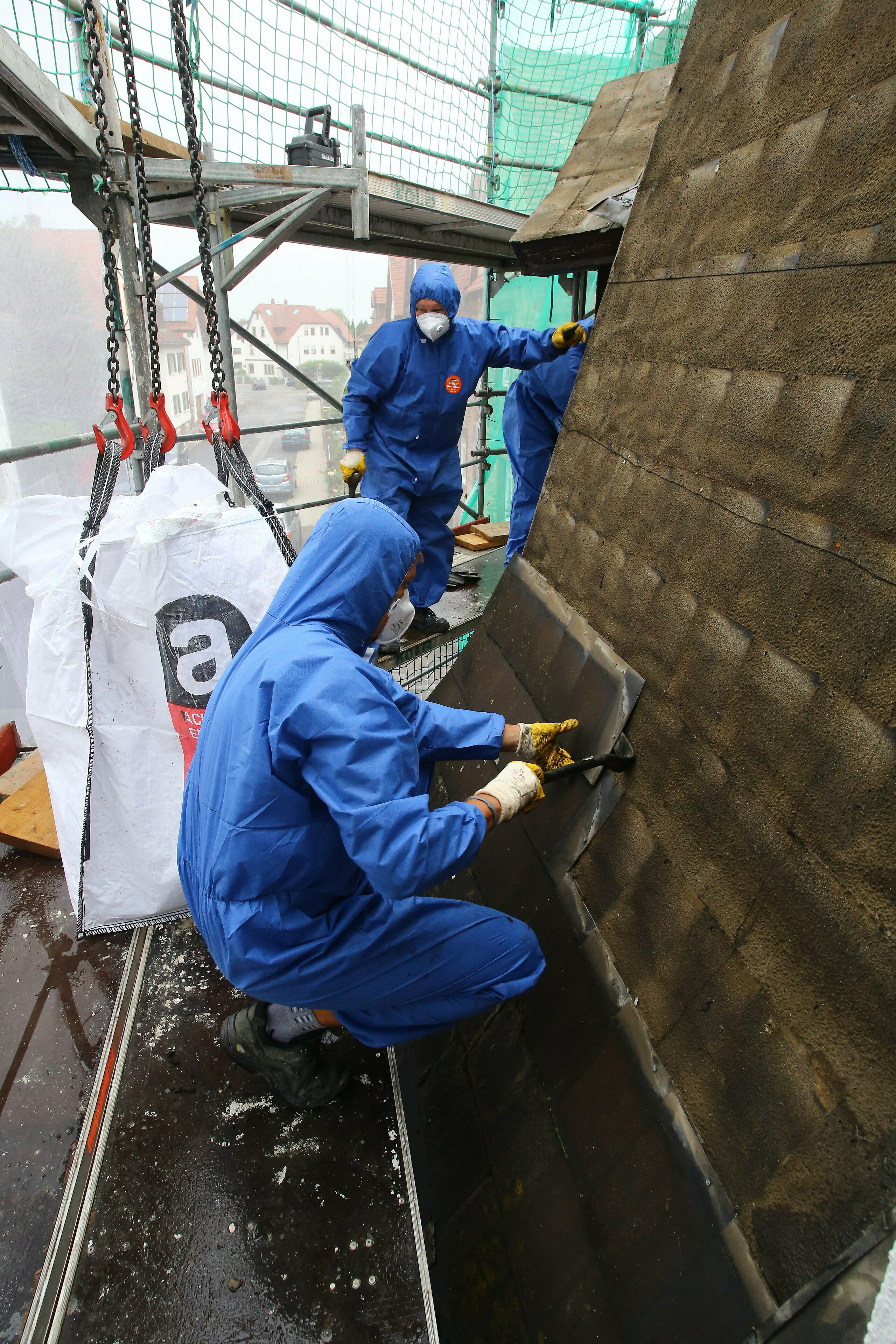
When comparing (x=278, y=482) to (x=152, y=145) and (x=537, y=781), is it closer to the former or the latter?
(x=152, y=145)

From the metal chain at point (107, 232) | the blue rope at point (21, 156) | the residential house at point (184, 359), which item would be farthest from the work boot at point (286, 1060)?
the residential house at point (184, 359)

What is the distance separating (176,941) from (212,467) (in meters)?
4.19

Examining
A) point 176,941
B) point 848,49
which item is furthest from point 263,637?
point 848,49

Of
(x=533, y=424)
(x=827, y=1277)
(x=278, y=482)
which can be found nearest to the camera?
(x=827, y=1277)

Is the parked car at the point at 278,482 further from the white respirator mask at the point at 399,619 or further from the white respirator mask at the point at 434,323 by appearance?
the white respirator mask at the point at 399,619

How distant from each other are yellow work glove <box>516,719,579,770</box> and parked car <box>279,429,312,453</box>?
4.71m

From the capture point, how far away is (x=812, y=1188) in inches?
39.3

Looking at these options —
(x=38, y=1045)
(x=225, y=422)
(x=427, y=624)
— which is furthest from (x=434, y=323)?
(x=38, y=1045)

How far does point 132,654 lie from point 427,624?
2.46 metres

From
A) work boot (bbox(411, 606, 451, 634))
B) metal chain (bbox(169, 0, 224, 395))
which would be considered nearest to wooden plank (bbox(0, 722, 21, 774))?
metal chain (bbox(169, 0, 224, 395))

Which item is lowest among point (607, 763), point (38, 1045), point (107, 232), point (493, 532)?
point (38, 1045)

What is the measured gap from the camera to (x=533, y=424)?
170 inches

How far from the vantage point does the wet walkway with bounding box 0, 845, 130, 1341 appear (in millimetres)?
1806

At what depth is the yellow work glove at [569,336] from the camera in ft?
12.0
